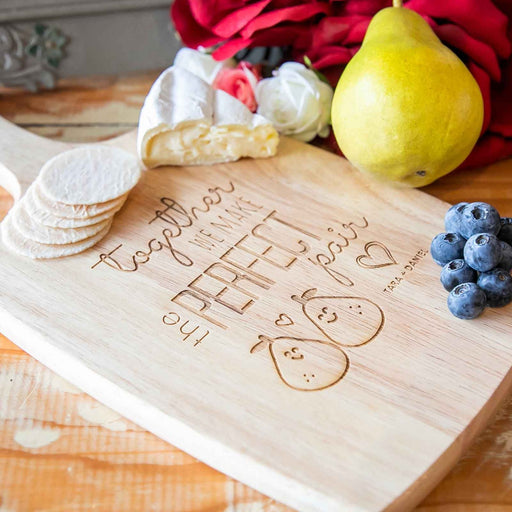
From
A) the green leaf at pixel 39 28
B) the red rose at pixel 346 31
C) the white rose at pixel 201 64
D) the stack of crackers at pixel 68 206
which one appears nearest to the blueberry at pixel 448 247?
the red rose at pixel 346 31

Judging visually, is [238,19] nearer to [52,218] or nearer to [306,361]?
[52,218]

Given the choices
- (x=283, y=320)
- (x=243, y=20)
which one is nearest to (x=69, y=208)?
(x=283, y=320)

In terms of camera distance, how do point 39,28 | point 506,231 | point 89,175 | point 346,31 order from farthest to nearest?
point 39,28, point 346,31, point 89,175, point 506,231

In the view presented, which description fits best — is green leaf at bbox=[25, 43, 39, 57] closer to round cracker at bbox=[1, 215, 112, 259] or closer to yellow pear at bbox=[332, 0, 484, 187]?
round cracker at bbox=[1, 215, 112, 259]

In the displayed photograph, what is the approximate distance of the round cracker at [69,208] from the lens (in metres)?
0.78

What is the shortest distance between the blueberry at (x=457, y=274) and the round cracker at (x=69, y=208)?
409mm

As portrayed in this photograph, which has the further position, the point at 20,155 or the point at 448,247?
the point at 20,155

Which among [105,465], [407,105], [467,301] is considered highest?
[407,105]

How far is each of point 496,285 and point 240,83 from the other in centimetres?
52

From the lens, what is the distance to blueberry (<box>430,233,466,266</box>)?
0.72 metres

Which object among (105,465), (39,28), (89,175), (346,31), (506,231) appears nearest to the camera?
(105,465)

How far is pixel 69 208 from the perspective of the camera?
0.79 metres

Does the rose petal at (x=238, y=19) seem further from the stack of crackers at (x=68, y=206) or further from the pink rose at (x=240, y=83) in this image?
the stack of crackers at (x=68, y=206)

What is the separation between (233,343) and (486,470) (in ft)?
0.90
